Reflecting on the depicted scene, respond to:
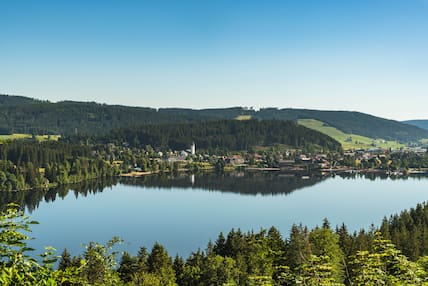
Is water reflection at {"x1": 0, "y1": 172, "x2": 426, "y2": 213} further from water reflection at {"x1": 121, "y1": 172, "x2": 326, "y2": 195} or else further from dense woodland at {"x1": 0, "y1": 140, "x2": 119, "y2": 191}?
dense woodland at {"x1": 0, "y1": 140, "x2": 119, "y2": 191}

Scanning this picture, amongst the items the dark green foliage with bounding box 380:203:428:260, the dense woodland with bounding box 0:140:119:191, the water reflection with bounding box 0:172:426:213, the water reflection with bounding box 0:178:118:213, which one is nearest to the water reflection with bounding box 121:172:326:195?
the water reflection with bounding box 0:172:426:213

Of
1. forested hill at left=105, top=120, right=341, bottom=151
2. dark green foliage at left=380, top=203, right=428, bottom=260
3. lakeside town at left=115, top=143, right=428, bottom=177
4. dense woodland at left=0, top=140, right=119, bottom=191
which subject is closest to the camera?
dark green foliage at left=380, top=203, right=428, bottom=260

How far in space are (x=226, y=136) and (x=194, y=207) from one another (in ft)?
294

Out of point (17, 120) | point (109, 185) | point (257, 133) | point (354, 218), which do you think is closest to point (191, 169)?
point (109, 185)

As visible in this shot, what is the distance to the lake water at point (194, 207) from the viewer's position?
41.7 m

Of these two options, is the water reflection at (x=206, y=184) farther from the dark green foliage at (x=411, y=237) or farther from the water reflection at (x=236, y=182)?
the dark green foliage at (x=411, y=237)

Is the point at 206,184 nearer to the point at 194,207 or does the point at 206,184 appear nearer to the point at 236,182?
the point at 236,182

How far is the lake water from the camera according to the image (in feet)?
137

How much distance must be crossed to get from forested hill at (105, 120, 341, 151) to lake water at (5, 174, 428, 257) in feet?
173

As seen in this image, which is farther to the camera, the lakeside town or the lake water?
the lakeside town

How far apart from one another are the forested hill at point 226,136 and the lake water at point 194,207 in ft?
173

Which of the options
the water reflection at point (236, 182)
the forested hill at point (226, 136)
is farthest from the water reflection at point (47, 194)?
the forested hill at point (226, 136)

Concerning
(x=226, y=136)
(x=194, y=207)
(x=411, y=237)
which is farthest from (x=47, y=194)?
(x=226, y=136)

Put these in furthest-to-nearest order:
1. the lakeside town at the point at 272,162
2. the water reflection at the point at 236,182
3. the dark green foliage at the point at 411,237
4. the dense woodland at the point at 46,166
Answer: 1. the lakeside town at the point at 272,162
2. the water reflection at the point at 236,182
3. the dense woodland at the point at 46,166
4. the dark green foliage at the point at 411,237
